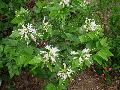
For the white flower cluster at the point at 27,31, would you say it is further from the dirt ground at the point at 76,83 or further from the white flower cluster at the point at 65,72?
the dirt ground at the point at 76,83

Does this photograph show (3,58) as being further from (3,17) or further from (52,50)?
(3,17)

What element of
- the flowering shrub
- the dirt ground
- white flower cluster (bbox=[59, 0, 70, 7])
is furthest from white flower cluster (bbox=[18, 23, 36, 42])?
the dirt ground

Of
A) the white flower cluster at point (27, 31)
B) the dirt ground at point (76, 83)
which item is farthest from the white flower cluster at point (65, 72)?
the dirt ground at point (76, 83)

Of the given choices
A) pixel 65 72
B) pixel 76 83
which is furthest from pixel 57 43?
pixel 76 83

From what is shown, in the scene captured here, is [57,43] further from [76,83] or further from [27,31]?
[76,83]

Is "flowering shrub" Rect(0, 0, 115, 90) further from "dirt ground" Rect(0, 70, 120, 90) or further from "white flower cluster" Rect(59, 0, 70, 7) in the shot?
"dirt ground" Rect(0, 70, 120, 90)

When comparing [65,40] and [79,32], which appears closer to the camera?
[79,32]

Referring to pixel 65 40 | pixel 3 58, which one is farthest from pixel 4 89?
pixel 65 40
